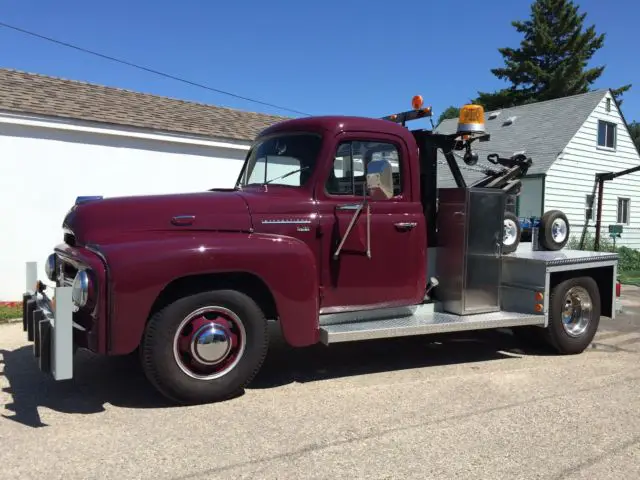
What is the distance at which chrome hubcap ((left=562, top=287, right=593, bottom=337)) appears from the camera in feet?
20.6

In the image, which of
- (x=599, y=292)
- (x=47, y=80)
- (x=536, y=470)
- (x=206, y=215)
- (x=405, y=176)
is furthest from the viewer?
(x=47, y=80)

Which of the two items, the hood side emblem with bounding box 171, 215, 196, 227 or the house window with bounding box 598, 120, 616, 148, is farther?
the house window with bounding box 598, 120, 616, 148

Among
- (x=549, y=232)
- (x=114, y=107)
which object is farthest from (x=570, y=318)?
(x=114, y=107)

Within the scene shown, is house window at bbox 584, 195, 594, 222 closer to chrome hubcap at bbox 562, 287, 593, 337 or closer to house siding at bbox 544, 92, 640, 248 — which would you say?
house siding at bbox 544, 92, 640, 248

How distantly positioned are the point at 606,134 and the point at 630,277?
22.9ft

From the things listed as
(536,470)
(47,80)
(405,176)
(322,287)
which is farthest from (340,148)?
(47,80)

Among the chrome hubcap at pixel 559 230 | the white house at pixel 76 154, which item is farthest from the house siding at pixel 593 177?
the chrome hubcap at pixel 559 230

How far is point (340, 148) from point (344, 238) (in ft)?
2.56

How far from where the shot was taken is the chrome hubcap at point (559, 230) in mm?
6609

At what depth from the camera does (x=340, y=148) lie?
493 cm

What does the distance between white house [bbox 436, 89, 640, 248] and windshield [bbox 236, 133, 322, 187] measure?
1340 centimetres

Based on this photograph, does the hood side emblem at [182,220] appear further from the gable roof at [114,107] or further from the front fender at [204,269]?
the gable roof at [114,107]

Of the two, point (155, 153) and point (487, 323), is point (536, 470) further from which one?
point (155, 153)

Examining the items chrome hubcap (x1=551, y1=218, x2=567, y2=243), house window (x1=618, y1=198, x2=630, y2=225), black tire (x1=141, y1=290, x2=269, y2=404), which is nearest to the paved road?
black tire (x1=141, y1=290, x2=269, y2=404)
